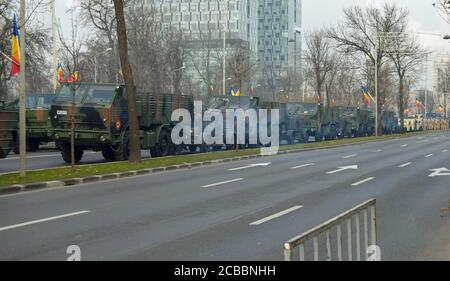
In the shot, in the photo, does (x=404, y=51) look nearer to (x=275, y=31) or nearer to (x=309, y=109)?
(x=309, y=109)

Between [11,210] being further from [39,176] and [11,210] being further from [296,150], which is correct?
[296,150]

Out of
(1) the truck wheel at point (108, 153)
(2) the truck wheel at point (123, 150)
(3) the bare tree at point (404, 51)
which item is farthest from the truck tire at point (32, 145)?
(3) the bare tree at point (404, 51)

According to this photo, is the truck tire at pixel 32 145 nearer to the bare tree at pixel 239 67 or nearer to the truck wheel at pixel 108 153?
the truck wheel at pixel 108 153

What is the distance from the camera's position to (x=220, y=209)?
39.5 feet

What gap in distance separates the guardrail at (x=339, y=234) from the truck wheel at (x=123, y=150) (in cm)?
1813

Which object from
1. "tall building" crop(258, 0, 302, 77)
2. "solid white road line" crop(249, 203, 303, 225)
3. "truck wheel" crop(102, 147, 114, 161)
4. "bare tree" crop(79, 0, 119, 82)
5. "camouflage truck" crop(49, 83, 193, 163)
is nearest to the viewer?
"solid white road line" crop(249, 203, 303, 225)

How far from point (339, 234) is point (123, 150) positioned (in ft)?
63.0

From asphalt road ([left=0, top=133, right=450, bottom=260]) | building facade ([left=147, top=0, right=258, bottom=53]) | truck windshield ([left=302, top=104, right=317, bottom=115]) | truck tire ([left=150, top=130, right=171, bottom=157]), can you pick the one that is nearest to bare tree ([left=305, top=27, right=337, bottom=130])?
truck windshield ([left=302, top=104, right=317, bottom=115])

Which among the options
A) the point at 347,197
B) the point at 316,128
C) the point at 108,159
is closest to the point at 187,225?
the point at 347,197

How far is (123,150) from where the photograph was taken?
79.1 feet

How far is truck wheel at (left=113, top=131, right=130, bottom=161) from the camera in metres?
24.0

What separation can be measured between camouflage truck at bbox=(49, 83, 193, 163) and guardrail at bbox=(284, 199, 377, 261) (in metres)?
16.2

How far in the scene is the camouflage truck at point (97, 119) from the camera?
22.8 meters

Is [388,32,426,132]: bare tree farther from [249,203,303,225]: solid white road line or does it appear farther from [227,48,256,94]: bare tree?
[249,203,303,225]: solid white road line
